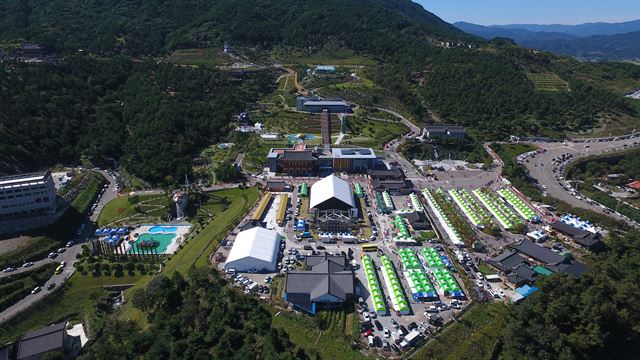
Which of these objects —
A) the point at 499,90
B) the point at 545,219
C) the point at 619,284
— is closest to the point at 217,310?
the point at 619,284

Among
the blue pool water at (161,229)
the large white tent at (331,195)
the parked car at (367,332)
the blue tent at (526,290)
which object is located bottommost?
the blue tent at (526,290)

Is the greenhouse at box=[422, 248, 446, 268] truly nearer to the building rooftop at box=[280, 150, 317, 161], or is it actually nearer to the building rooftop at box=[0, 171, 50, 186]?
the building rooftop at box=[280, 150, 317, 161]

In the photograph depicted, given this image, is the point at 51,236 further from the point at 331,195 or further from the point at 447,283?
the point at 447,283

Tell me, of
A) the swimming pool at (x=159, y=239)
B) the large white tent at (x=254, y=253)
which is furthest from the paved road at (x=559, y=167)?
the swimming pool at (x=159, y=239)

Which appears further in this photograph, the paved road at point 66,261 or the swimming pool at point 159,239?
the swimming pool at point 159,239

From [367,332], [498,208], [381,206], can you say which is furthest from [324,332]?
[498,208]

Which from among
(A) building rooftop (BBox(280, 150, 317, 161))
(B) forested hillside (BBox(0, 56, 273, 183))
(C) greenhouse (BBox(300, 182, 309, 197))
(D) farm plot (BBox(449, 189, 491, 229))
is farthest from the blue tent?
(B) forested hillside (BBox(0, 56, 273, 183))

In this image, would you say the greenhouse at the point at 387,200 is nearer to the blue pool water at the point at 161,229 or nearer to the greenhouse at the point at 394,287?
the greenhouse at the point at 394,287
